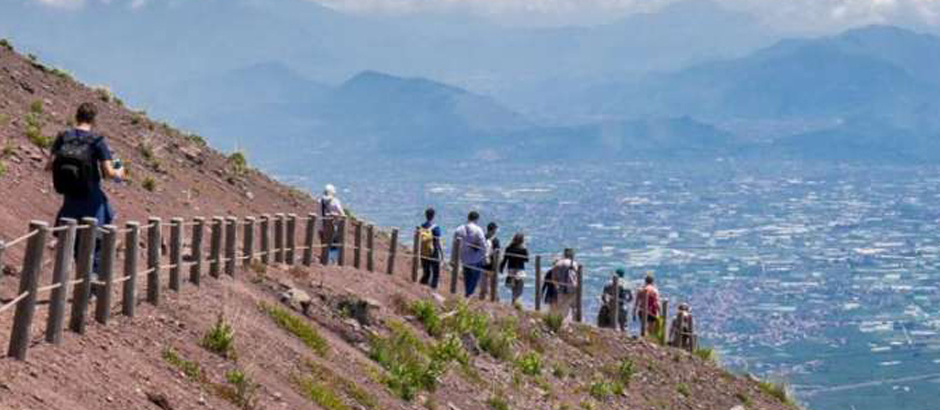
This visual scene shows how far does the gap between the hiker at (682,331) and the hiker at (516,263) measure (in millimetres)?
4477

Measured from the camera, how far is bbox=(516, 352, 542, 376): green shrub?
22484mm

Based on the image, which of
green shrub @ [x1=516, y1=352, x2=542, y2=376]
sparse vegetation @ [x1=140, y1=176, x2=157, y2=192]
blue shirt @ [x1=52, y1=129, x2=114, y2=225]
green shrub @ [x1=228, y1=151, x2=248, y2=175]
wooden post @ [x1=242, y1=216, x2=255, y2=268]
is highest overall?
green shrub @ [x1=228, y1=151, x2=248, y2=175]

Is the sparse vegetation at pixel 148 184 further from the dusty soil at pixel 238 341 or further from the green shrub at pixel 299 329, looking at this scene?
the green shrub at pixel 299 329

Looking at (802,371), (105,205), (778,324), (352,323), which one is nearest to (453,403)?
(352,323)

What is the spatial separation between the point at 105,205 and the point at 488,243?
518 inches

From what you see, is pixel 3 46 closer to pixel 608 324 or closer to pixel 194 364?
pixel 608 324

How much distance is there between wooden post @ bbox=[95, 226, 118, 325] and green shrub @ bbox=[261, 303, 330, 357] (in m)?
3.94

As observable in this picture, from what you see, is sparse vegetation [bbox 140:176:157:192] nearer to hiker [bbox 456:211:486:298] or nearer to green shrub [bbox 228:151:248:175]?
hiker [bbox 456:211:486:298]

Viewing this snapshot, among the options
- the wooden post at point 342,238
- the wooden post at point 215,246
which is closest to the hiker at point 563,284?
the wooden post at point 342,238

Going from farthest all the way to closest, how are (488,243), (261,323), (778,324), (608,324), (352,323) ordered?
(778,324) → (608,324) → (488,243) → (352,323) → (261,323)

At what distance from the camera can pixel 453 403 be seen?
18734 millimetres

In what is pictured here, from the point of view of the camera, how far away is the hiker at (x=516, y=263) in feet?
91.5

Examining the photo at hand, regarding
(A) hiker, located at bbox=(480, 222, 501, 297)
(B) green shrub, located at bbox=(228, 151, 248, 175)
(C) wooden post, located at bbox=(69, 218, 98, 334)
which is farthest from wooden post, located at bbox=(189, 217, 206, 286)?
(B) green shrub, located at bbox=(228, 151, 248, 175)

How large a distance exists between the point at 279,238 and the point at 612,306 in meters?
9.01
